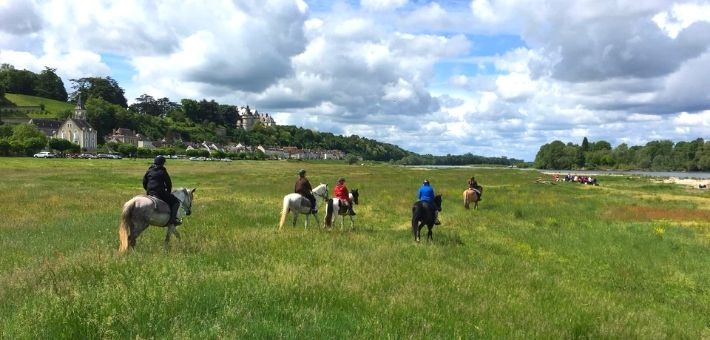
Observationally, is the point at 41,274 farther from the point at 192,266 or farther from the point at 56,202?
the point at 56,202

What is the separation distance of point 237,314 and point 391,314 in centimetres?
235

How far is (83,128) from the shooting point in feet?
531

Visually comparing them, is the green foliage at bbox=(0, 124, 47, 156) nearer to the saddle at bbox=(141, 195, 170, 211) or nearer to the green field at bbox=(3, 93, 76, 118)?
the green field at bbox=(3, 93, 76, 118)

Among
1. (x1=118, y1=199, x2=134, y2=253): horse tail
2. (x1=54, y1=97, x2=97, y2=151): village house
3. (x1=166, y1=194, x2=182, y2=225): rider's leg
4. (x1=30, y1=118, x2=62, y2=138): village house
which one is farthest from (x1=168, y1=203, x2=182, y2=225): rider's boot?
(x1=30, y1=118, x2=62, y2=138): village house

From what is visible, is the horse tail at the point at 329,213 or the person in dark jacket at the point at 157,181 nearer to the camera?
the person in dark jacket at the point at 157,181

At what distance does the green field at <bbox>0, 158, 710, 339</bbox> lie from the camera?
704 cm

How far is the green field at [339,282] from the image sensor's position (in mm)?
7043

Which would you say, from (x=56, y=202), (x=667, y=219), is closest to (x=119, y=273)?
(x=56, y=202)

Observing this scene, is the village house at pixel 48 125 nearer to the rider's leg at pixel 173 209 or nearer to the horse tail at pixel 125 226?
the rider's leg at pixel 173 209

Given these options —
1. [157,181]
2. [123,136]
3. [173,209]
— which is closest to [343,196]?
[173,209]

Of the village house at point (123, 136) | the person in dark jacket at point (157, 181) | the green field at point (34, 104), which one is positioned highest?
the green field at point (34, 104)

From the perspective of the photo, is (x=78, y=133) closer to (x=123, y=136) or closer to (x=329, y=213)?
(x=123, y=136)

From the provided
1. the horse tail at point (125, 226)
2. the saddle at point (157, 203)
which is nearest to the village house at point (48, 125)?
the saddle at point (157, 203)

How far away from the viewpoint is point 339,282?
9.80 m
